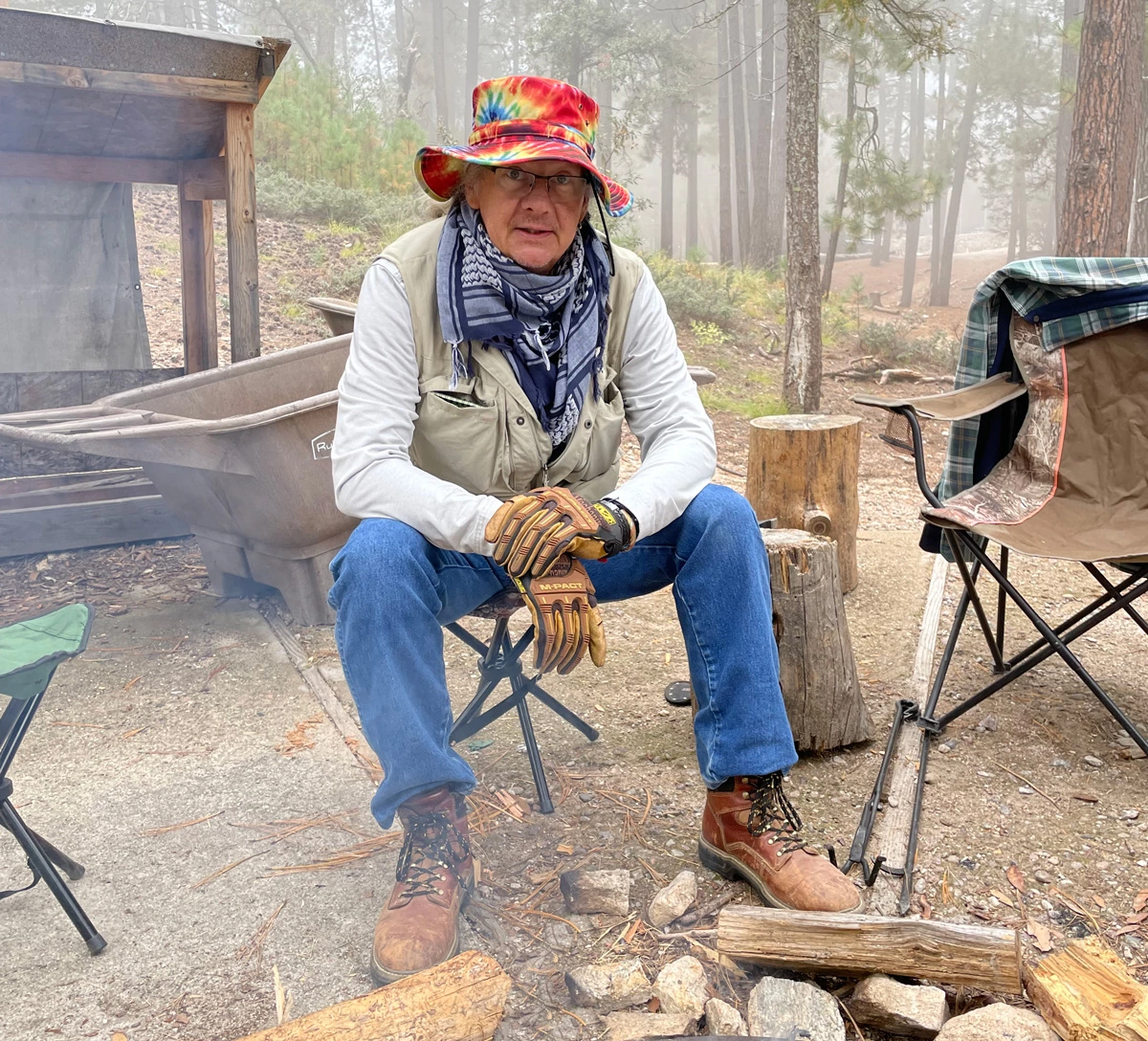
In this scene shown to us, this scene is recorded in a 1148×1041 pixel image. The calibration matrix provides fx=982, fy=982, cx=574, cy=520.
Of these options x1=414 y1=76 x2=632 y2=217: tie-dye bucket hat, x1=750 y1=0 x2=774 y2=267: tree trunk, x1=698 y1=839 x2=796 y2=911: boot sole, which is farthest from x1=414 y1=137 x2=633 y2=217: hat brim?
x1=750 y1=0 x2=774 y2=267: tree trunk

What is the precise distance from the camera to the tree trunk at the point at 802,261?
7.39 m

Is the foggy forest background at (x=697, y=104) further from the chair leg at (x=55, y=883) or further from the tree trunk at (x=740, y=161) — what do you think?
the chair leg at (x=55, y=883)

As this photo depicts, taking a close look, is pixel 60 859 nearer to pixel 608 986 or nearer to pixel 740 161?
pixel 608 986

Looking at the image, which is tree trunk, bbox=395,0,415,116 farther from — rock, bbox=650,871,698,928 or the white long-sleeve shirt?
rock, bbox=650,871,698,928

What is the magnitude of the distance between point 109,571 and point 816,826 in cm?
339

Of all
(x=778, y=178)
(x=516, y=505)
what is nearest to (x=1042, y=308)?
(x=516, y=505)

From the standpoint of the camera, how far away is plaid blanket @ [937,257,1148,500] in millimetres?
2961

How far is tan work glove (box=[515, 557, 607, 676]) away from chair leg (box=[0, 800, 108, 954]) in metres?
1.00

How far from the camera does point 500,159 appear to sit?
201cm

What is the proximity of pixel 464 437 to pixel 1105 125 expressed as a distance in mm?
7033

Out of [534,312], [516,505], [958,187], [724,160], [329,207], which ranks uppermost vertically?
[724,160]

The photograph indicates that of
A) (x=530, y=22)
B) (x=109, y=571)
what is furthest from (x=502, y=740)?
(x=530, y=22)

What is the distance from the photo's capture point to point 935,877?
2.15 m

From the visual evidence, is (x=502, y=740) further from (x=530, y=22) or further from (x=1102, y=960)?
(x=530, y=22)
